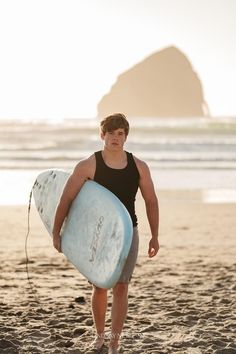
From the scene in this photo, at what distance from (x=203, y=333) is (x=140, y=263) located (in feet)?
8.19

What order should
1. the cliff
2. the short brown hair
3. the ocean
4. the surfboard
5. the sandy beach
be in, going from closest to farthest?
the surfboard < the short brown hair < the sandy beach < the ocean < the cliff

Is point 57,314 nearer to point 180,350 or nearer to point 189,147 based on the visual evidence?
point 180,350

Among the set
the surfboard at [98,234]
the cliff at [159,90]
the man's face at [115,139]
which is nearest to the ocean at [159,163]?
the surfboard at [98,234]

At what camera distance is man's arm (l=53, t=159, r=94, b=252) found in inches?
155

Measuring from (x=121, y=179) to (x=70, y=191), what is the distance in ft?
1.07

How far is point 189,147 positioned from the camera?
28.9 meters

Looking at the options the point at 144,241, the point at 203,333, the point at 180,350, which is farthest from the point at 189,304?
the point at 144,241

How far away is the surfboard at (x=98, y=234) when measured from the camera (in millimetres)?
3736

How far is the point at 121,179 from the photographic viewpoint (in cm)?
391

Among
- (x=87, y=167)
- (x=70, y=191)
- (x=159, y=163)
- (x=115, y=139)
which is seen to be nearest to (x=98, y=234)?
(x=70, y=191)

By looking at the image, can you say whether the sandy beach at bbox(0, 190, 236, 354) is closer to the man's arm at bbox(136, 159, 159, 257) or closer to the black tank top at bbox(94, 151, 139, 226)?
the man's arm at bbox(136, 159, 159, 257)

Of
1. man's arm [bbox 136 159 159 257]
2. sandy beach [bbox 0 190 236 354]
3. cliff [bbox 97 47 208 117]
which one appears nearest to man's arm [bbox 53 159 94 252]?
man's arm [bbox 136 159 159 257]

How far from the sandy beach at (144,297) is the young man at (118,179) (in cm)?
59

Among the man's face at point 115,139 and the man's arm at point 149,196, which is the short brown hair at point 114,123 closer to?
the man's face at point 115,139
